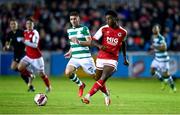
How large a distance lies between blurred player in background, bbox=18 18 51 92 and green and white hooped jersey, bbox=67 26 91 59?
9.41 feet

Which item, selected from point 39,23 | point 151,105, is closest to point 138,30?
point 39,23

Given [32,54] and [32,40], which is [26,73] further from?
[32,40]

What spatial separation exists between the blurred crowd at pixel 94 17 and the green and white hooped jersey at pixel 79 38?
13372 millimetres

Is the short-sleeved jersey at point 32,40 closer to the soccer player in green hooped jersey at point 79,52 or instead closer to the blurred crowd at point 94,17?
the soccer player in green hooped jersey at point 79,52

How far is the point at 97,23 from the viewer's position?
32.2 meters

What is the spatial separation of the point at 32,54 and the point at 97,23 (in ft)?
36.2

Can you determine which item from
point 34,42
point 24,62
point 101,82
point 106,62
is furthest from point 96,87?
point 24,62

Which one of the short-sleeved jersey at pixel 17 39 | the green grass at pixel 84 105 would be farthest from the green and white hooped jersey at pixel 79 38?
the short-sleeved jersey at pixel 17 39

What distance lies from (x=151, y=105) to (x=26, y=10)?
17.9m

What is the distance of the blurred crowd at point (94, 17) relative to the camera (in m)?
32.5

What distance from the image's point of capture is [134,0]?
3475cm

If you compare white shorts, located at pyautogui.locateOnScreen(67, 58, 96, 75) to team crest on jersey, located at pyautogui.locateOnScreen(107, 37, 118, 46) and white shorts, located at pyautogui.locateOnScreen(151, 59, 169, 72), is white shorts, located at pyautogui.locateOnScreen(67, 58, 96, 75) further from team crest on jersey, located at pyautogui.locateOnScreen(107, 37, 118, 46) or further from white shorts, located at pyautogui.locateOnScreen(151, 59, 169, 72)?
white shorts, located at pyautogui.locateOnScreen(151, 59, 169, 72)

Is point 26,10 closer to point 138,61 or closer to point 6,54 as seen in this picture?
point 6,54

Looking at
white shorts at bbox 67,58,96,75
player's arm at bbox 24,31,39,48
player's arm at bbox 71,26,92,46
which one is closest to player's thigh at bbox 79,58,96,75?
white shorts at bbox 67,58,96,75
